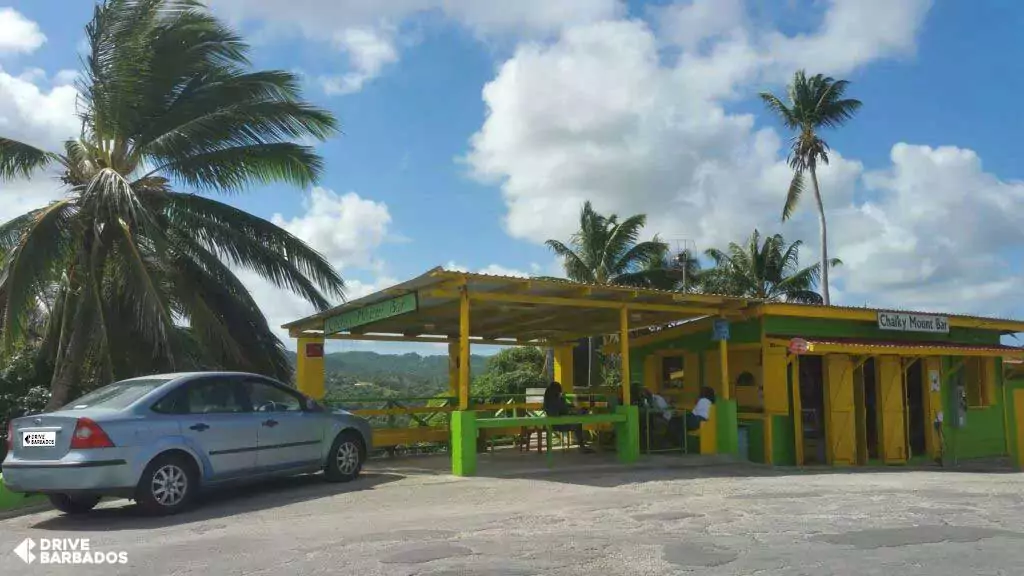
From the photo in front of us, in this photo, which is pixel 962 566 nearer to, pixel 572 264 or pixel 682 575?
pixel 682 575

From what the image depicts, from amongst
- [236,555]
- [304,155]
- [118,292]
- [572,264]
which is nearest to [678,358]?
[304,155]

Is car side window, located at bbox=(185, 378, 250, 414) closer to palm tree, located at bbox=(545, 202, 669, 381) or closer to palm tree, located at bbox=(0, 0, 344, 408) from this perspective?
palm tree, located at bbox=(0, 0, 344, 408)

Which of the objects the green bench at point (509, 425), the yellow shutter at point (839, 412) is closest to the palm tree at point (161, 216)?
the green bench at point (509, 425)

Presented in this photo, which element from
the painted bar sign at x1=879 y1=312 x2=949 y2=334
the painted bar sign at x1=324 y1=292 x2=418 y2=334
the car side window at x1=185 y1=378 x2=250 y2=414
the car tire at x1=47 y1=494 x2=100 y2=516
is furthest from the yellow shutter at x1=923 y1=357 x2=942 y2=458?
the car tire at x1=47 y1=494 x2=100 y2=516

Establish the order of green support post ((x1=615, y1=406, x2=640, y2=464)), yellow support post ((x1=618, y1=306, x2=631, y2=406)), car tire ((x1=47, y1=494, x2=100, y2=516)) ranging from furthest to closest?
1. yellow support post ((x1=618, y1=306, x2=631, y2=406))
2. green support post ((x1=615, y1=406, x2=640, y2=464))
3. car tire ((x1=47, y1=494, x2=100, y2=516))

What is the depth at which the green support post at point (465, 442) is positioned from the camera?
447 inches

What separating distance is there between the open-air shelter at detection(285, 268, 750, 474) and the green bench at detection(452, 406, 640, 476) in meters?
0.02

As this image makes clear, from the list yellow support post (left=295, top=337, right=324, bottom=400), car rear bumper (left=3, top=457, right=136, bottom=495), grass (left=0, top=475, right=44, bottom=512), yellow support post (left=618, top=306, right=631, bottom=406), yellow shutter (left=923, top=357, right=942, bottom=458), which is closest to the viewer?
car rear bumper (left=3, top=457, right=136, bottom=495)

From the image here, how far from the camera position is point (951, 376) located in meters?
19.0

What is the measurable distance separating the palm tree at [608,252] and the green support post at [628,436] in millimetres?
21075

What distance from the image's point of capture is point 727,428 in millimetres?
14602

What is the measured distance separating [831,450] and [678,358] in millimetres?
3489

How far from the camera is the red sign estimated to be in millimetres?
14633

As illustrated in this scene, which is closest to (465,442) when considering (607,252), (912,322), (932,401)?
(912,322)
